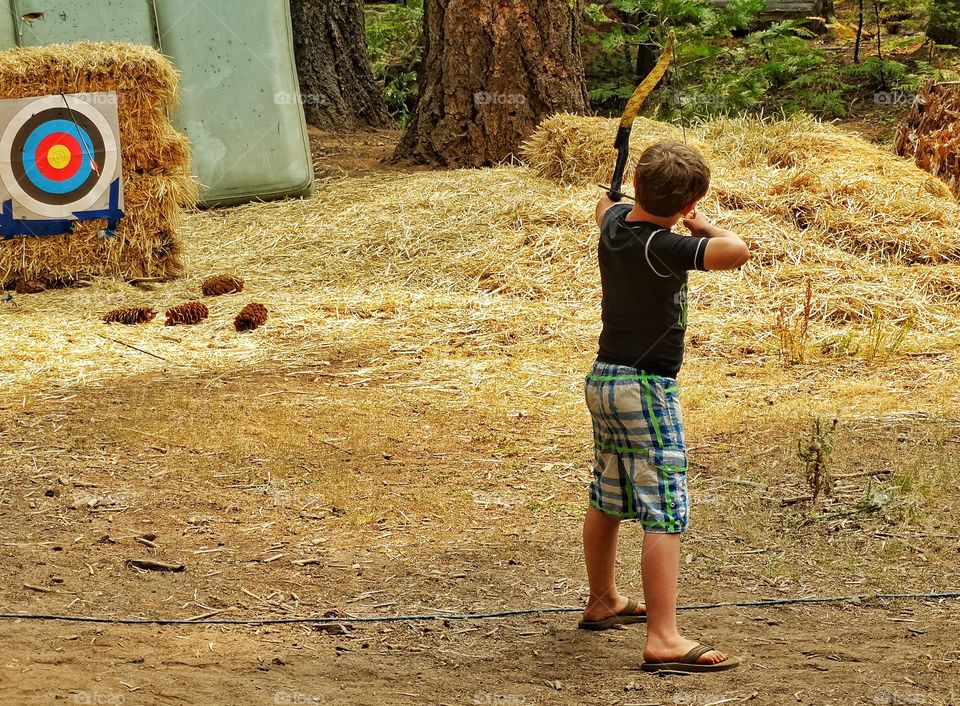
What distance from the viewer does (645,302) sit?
3.24m

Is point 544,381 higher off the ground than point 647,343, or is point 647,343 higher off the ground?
point 647,343

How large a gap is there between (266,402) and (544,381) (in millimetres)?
1429

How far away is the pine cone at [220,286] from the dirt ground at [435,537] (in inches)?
72.5

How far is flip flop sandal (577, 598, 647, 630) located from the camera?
3453mm

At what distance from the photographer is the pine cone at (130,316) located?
7.16m

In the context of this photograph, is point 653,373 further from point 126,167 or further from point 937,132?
point 937,132

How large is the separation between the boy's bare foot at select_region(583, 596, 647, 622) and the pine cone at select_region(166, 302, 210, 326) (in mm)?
4322

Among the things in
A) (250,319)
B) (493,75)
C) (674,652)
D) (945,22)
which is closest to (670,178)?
(674,652)

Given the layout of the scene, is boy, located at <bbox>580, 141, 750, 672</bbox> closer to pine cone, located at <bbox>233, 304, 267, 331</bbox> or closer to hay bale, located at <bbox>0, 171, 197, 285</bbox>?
pine cone, located at <bbox>233, 304, 267, 331</bbox>

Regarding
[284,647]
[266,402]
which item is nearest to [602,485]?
[284,647]

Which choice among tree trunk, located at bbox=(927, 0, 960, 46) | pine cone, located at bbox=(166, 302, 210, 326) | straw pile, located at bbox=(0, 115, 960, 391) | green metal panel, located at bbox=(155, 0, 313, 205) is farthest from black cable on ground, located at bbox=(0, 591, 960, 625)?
tree trunk, located at bbox=(927, 0, 960, 46)

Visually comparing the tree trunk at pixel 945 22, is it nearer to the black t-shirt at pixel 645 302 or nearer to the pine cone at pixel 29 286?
the pine cone at pixel 29 286

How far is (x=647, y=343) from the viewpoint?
10.6 feet

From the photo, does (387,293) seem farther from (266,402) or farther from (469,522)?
(469,522)
